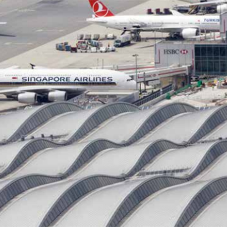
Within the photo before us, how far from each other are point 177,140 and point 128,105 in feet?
40.4

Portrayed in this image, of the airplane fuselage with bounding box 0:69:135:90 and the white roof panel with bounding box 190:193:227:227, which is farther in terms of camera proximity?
the airplane fuselage with bounding box 0:69:135:90

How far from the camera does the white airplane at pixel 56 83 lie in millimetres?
161875

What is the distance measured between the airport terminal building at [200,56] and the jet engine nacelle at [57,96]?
18.6m

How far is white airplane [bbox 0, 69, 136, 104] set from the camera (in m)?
162

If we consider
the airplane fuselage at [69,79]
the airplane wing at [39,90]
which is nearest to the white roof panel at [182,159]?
the airplane fuselage at [69,79]

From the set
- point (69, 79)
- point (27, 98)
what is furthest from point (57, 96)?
point (27, 98)

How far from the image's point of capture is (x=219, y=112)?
416ft

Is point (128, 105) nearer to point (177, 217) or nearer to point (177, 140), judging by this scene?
point (177, 140)

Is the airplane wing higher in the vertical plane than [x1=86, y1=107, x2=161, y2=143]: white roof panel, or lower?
lower

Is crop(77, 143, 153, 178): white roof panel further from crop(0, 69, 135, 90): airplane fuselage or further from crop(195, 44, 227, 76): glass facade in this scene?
crop(195, 44, 227, 76): glass facade

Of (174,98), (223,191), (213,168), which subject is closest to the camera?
(223,191)

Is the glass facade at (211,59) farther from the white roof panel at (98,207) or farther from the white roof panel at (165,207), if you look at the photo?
the white roof panel at (165,207)

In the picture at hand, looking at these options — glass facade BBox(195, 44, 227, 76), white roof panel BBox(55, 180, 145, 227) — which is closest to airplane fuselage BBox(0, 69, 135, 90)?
glass facade BBox(195, 44, 227, 76)

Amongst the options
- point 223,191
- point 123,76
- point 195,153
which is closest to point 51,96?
point 123,76
